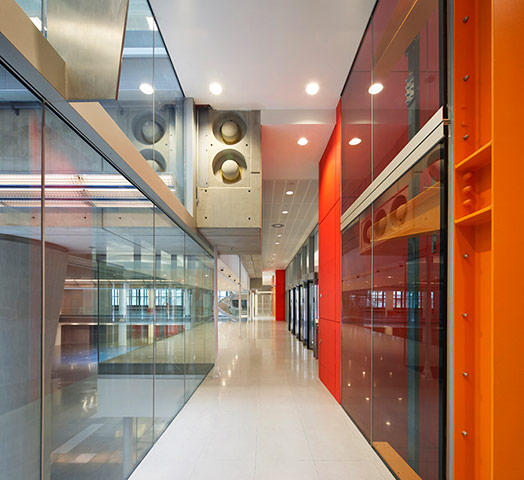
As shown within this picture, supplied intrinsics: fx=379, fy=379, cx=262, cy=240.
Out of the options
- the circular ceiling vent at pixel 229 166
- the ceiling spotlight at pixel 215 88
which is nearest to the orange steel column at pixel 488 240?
the ceiling spotlight at pixel 215 88

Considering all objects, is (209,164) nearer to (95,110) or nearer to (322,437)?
(95,110)

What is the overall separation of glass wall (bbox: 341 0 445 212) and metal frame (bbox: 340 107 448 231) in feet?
0.31

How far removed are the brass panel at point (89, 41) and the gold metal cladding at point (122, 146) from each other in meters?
0.23

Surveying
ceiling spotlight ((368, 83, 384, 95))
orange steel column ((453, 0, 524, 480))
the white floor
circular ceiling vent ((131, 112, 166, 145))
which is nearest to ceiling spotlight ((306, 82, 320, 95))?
ceiling spotlight ((368, 83, 384, 95))

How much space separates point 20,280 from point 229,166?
491 centimetres

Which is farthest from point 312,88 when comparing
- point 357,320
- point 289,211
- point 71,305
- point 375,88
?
point 289,211

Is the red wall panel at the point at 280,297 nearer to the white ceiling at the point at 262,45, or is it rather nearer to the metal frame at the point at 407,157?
the white ceiling at the point at 262,45

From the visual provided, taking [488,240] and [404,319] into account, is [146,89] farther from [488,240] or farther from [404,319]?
[488,240]

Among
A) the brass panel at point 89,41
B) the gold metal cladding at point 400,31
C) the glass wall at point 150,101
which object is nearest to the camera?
the brass panel at point 89,41

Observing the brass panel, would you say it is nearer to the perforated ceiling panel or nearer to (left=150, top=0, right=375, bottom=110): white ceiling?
(left=150, top=0, right=375, bottom=110): white ceiling

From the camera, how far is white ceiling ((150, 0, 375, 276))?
14.5ft

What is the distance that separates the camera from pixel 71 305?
8.04ft

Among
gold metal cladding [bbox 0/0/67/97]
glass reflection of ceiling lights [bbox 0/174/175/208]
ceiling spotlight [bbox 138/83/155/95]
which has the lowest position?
glass reflection of ceiling lights [bbox 0/174/175/208]

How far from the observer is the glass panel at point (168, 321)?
4.63 metres
